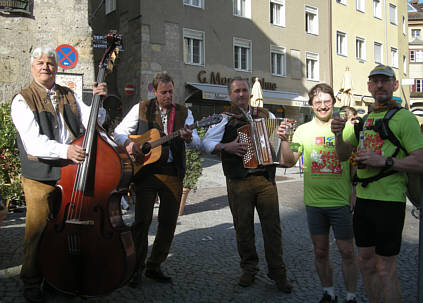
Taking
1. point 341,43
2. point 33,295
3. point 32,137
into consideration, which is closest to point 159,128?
A: point 32,137

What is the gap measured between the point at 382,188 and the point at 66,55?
7.53 meters

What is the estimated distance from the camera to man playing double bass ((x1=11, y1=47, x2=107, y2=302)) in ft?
10.6

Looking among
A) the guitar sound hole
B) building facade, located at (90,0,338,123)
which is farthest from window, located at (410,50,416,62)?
the guitar sound hole

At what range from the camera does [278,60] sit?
2267 cm

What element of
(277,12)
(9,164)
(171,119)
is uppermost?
(277,12)

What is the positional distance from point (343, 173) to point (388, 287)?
945mm

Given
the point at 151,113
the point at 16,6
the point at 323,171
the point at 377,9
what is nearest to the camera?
the point at 323,171

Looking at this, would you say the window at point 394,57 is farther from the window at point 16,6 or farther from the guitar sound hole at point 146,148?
the guitar sound hole at point 146,148

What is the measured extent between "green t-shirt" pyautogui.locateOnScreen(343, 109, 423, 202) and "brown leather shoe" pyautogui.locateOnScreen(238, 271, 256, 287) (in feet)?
4.60

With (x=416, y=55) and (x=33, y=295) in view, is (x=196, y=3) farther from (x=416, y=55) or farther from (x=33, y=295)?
(x=416, y=55)

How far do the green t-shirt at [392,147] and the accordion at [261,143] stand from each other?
0.93 meters

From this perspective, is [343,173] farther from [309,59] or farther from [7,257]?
[309,59]

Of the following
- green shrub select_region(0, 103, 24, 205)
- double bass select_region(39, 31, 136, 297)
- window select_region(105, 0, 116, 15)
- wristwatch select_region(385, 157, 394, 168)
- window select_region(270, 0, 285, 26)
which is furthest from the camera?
window select_region(270, 0, 285, 26)

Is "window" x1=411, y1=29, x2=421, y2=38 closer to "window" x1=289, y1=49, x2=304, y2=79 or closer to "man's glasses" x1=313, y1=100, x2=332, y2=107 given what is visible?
"window" x1=289, y1=49, x2=304, y2=79
